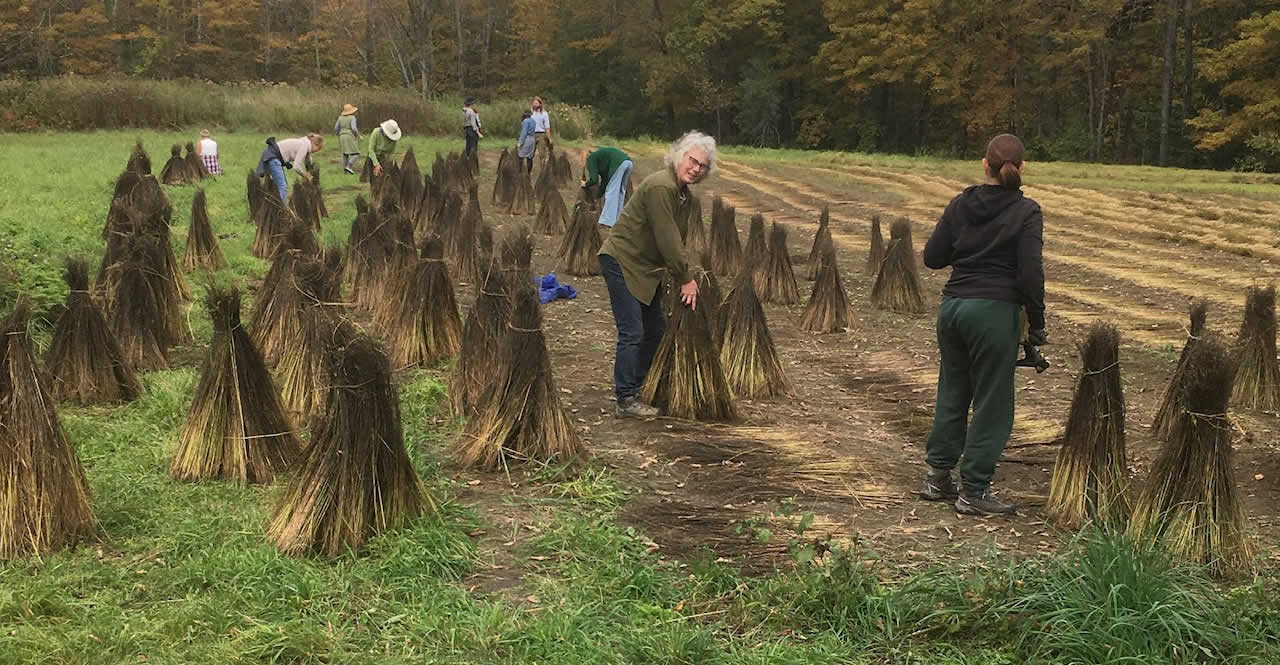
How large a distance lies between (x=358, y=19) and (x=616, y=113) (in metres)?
14.4

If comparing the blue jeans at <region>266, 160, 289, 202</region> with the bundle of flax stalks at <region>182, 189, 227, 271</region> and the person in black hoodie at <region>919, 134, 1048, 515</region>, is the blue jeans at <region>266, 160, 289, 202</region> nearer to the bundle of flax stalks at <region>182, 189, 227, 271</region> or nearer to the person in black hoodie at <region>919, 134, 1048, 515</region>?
the bundle of flax stalks at <region>182, 189, 227, 271</region>

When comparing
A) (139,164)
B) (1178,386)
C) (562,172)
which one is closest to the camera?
(1178,386)

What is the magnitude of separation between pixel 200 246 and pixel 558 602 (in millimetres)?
7512

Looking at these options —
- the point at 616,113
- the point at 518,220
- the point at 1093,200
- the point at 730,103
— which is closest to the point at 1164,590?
the point at 518,220

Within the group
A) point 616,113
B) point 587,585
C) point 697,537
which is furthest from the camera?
point 616,113

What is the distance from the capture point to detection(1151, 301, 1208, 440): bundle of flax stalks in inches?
168

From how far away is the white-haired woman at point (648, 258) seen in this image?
17.2 ft

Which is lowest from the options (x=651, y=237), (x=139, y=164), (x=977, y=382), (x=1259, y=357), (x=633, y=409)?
(x=633, y=409)

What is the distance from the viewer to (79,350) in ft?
17.9

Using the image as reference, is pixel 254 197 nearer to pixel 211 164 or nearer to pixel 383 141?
pixel 383 141

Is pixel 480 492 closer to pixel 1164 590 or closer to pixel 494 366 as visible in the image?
pixel 494 366

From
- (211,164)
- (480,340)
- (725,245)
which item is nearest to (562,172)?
(211,164)

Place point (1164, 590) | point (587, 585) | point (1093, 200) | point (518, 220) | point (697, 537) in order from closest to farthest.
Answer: point (1164, 590), point (587, 585), point (697, 537), point (518, 220), point (1093, 200)

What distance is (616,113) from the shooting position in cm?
4881
